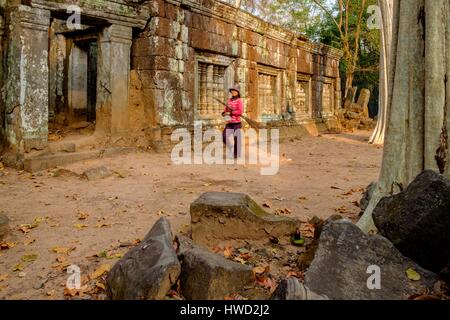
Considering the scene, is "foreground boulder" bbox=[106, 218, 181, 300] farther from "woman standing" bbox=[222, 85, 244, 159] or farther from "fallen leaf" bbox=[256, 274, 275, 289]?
"woman standing" bbox=[222, 85, 244, 159]

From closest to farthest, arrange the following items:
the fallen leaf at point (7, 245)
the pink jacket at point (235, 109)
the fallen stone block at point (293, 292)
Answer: the fallen stone block at point (293, 292) → the fallen leaf at point (7, 245) → the pink jacket at point (235, 109)

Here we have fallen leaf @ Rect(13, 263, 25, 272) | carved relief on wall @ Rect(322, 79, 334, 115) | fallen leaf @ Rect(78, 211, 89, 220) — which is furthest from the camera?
carved relief on wall @ Rect(322, 79, 334, 115)

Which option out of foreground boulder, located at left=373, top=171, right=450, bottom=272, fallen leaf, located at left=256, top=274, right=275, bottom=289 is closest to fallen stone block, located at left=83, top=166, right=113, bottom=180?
fallen leaf, located at left=256, top=274, right=275, bottom=289

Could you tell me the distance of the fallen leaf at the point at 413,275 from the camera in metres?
2.59

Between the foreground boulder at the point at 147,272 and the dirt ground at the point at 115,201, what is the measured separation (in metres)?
0.34

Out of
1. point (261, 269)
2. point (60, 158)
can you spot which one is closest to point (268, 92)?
point (60, 158)

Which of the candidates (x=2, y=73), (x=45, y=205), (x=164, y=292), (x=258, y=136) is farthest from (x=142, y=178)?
(x=258, y=136)

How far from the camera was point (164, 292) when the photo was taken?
244 centimetres

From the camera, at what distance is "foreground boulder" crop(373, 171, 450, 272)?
2.57 m

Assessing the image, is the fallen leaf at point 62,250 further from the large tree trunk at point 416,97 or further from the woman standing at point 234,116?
the woman standing at point 234,116

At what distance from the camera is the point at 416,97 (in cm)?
342

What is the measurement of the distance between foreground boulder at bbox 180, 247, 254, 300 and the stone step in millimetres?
5019

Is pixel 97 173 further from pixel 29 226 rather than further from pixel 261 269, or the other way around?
pixel 261 269

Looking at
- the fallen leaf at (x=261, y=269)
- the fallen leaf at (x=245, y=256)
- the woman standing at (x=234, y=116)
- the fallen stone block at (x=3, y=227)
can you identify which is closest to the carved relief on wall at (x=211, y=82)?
the woman standing at (x=234, y=116)
